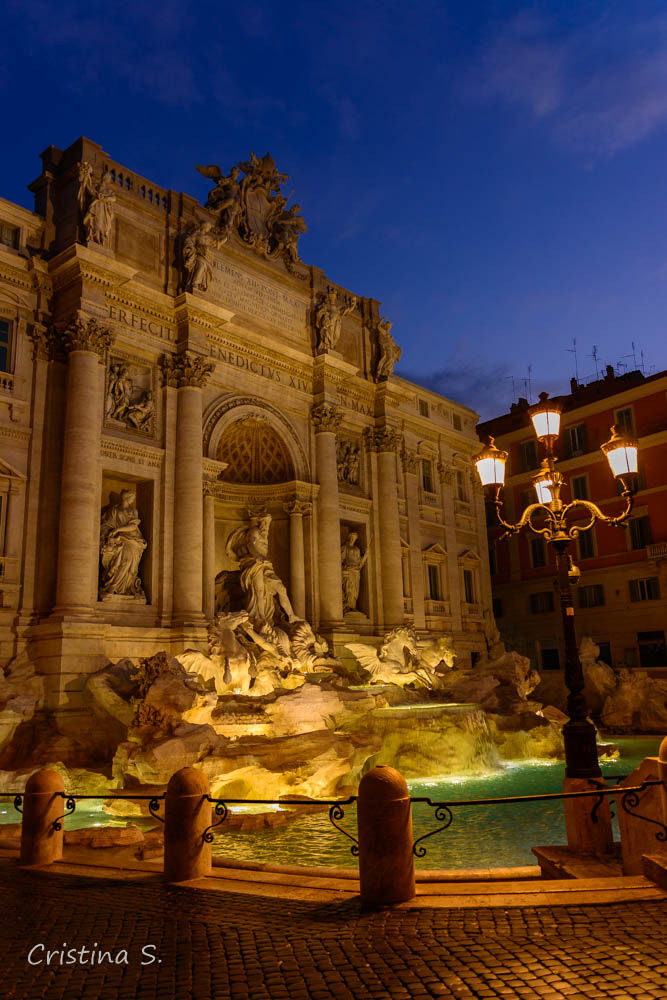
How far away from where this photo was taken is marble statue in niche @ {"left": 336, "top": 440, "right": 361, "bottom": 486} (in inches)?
1063

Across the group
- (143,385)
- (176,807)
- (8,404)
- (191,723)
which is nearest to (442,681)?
(191,723)

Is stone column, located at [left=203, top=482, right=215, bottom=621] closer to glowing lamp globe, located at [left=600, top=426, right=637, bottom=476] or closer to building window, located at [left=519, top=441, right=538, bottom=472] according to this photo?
glowing lamp globe, located at [left=600, top=426, right=637, bottom=476]

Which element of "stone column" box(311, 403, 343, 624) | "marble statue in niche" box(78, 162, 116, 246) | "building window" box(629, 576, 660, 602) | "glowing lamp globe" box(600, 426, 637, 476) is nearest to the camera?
"glowing lamp globe" box(600, 426, 637, 476)

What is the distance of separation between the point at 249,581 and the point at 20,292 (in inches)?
385

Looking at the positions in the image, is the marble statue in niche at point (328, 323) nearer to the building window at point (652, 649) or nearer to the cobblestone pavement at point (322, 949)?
the building window at point (652, 649)

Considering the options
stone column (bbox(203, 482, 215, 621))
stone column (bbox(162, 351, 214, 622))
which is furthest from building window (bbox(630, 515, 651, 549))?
stone column (bbox(162, 351, 214, 622))

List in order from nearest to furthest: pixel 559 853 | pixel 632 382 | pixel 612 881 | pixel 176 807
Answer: pixel 612 881 → pixel 176 807 → pixel 559 853 → pixel 632 382

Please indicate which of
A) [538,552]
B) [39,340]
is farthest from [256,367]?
[538,552]

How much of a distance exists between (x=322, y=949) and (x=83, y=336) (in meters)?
16.6

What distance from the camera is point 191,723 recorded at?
14289 millimetres

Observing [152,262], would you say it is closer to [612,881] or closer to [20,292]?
[20,292]

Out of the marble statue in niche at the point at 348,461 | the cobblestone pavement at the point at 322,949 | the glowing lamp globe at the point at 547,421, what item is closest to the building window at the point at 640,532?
the marble statue in niche at the point at 348,461

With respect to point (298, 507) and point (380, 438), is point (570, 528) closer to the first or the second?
point (298, 507)

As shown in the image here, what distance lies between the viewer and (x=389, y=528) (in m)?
27.3
